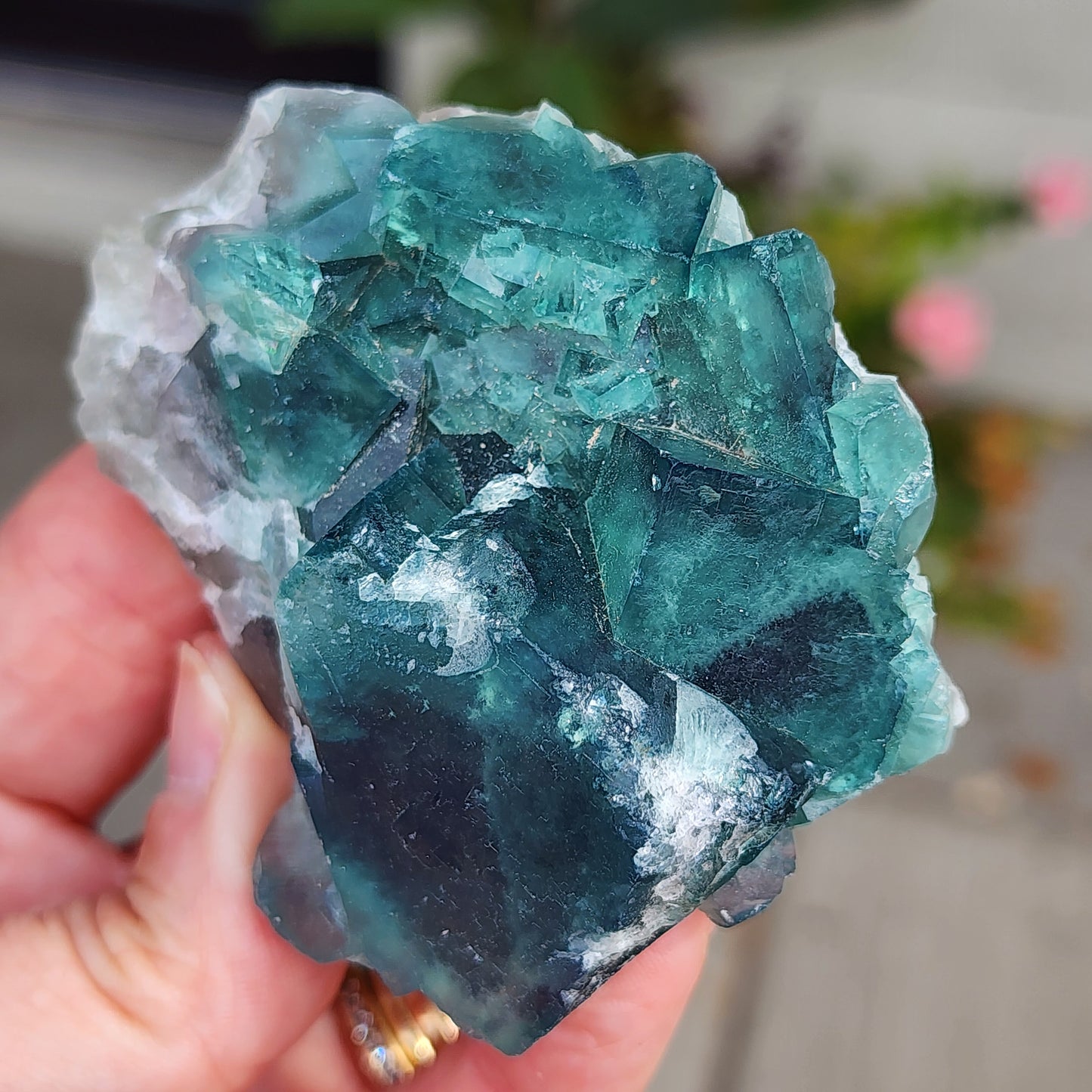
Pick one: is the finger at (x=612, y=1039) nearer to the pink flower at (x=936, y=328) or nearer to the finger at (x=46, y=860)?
the finger at (x=46, y=860)

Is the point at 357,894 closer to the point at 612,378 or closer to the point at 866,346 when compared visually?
the point at 612,378

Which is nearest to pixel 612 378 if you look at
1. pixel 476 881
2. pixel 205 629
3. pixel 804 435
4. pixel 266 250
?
pixel 804 435

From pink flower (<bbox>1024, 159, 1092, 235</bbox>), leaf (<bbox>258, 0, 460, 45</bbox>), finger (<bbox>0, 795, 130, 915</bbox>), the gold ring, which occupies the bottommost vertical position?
the gold ring

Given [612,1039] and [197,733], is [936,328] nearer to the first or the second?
[612,1039]

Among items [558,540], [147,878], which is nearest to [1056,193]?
[558,540]

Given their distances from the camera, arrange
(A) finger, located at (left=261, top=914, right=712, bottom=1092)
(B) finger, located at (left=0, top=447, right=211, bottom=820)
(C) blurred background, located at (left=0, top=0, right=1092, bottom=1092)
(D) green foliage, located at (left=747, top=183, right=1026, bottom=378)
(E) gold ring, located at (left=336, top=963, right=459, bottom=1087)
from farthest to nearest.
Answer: (D) green foliage, located at (left=747, top=183, right=1026, bottom=378) < (C) blurred background, located at (left=0, top=0, right=1092, bottom=1092) < (B) finger, located at (left=0, top=447, right=211, bottom=820) < (E) gold ring, located at (left=336, top=963, right=459, bottom=1087) < (A) finger, located at (left=261, top=914, right=712, bottom=1092)

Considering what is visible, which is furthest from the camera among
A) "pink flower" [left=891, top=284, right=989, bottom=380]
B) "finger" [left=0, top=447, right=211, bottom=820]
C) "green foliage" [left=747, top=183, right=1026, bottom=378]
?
"green foliage" [left=747, top=183, right=1026, bottom=378]

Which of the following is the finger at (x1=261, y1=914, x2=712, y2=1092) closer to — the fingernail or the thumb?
the thumb

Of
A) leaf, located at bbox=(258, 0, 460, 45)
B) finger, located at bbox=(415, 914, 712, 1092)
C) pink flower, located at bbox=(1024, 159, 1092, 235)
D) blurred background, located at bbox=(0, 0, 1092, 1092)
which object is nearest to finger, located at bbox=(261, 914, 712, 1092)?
finger, located at bbox=(415, 914, 712, 1092)
